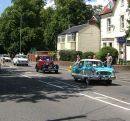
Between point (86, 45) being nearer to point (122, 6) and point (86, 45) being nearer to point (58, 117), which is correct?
point (122, 6)

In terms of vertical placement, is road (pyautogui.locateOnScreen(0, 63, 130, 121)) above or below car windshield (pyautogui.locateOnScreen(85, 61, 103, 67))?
below

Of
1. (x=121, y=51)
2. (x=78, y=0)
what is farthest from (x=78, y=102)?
(x=78, y=0)

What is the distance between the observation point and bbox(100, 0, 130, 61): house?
47.8 m

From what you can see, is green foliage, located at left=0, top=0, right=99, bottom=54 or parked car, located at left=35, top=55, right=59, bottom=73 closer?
parked car, located at left=35, top=55, right=59, bottom=73

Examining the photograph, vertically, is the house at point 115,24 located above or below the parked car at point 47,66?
above

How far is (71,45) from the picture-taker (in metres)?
67.4

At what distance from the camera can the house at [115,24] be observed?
47781 millimetres

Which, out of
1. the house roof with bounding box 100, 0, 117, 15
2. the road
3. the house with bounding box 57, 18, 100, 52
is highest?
the house roof with bounding box 100, 0, 117, 15

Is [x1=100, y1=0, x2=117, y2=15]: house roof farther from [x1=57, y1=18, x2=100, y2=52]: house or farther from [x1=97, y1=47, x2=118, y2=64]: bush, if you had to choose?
[x1=57, y1=18, x2=100, y2=52]: house

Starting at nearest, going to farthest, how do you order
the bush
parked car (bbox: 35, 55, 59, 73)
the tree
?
1. parked car (bbox: 35, 55, 59, 73)
2. the bush
3. the tree

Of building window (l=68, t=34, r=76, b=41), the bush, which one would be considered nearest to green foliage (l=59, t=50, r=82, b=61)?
building window (l=68, t=34, r=76, b=41)

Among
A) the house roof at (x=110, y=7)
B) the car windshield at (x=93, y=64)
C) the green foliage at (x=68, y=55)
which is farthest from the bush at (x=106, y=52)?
the car windshield at (x=93, y=64)

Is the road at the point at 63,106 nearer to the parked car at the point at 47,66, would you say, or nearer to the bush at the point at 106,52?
the parked car at the point at 47,66

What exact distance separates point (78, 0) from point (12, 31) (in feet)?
56.6
